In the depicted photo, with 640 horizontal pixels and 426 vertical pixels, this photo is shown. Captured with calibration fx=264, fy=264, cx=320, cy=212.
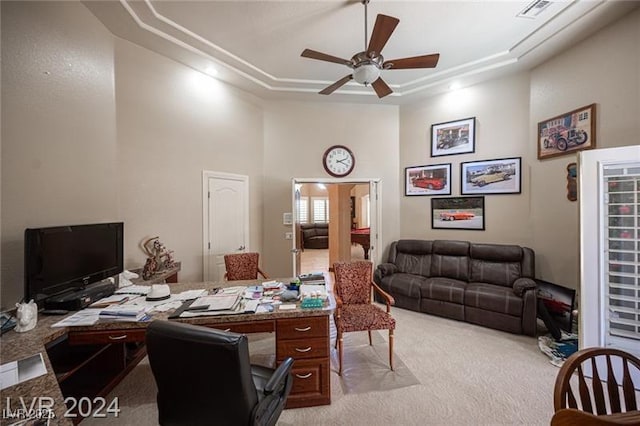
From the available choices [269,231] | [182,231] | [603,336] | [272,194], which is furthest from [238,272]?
[603,336]

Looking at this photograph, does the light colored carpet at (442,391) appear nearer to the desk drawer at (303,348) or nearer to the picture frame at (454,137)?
the desk drawer at (303,348)

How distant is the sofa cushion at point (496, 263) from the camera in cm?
381

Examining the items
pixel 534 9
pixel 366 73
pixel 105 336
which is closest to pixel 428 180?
pixel 534 9

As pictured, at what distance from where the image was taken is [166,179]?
Answer: 3514mm

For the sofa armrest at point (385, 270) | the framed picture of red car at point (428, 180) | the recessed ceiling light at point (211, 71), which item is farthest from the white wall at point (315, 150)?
the recessed ceiling light at point (211, 71)

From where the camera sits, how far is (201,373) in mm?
1330

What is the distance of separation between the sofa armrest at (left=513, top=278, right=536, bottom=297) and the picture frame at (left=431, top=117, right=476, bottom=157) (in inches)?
86.2

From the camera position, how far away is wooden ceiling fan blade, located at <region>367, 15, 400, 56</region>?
6.76ft

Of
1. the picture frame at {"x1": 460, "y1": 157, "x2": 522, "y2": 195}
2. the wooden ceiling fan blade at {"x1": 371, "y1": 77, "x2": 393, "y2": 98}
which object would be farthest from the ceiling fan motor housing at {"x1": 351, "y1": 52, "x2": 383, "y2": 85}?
the picture frame at {"x1": 460, "y1": 157, "x2": 522, "y2": 195}

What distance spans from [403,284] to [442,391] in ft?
6.35

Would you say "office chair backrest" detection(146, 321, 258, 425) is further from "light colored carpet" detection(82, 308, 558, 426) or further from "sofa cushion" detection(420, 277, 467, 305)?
"sofa cushion" detection(420, 277, 467, 305)

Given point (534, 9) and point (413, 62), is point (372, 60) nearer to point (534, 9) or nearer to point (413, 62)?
point (413, 62)

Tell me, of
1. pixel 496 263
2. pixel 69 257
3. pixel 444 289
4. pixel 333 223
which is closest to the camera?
pixel 69 257

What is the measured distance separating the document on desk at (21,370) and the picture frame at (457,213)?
499cm
